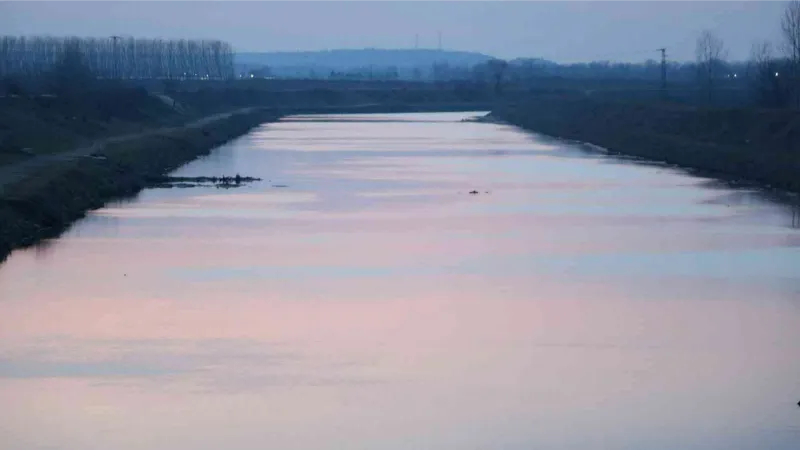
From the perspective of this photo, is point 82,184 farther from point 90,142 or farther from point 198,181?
point 90,142

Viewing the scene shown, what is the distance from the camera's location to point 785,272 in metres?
17.2

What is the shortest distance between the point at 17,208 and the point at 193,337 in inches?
284

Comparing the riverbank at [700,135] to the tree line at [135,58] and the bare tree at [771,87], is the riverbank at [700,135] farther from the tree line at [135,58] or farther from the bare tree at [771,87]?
the tree line at [135,58]

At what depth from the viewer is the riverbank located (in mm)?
30531

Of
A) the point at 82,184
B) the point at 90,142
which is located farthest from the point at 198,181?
the point at 90,142

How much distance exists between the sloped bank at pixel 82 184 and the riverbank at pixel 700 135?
11.5 metres

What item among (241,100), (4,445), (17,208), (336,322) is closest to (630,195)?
(17,208)

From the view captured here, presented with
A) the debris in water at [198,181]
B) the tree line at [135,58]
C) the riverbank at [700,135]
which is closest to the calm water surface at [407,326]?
the debris in water at [198,181]

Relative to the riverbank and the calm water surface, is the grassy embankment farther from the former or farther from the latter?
the riverbank

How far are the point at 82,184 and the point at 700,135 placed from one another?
64.4ft

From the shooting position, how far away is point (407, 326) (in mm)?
13969

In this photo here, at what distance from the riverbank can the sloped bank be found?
455 inches

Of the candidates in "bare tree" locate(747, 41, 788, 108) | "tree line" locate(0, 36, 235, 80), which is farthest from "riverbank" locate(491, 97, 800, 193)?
"tree line" locate(0, 36, 235, 80)

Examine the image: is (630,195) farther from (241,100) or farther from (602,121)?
(241,100)
